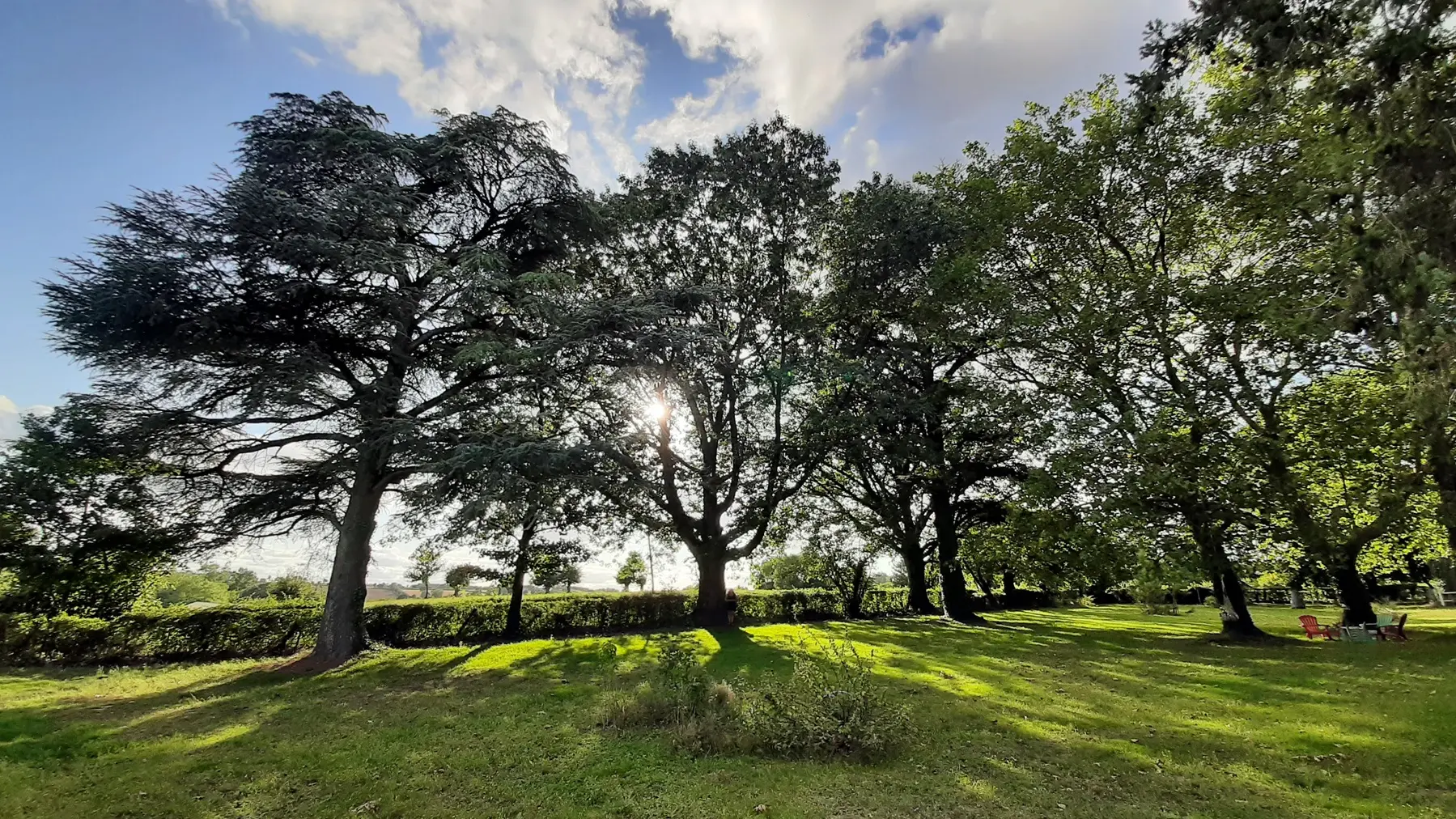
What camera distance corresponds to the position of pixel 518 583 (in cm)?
2019

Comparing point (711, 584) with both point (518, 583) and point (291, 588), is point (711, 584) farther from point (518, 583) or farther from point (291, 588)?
point (291, 588)

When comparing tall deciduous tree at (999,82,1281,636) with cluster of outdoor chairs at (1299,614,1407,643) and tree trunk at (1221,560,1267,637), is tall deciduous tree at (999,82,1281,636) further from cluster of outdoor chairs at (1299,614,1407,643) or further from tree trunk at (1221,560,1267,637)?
cluster of outdoor chairs at (1299,614,1407,643)

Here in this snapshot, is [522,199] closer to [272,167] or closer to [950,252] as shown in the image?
[272,167]

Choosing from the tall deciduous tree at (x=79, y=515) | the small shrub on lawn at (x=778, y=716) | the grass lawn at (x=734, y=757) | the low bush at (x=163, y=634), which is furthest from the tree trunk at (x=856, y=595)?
the tall deciduous tree at (x=79, y=515)

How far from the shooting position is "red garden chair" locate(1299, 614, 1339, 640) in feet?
53.1

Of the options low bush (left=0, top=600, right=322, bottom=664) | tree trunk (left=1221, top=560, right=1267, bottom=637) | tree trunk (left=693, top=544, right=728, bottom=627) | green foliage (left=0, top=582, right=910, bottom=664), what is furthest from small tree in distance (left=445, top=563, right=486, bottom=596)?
tree trunk (left=1221, top=560, right=1267, bottom=637)

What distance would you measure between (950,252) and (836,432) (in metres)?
7.05

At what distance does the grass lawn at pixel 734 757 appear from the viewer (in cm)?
548

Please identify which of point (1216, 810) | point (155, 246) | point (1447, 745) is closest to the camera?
point (1216, 810)

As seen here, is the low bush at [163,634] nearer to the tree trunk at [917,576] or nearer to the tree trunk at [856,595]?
the tree trunk at [856,595]

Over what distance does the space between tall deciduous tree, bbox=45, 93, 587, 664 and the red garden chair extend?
22.8 metres

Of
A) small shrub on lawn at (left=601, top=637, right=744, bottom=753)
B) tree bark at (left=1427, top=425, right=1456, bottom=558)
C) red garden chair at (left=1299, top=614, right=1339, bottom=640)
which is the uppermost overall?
tree bark at (left=1427, top=425, right=1456, bottom=558)

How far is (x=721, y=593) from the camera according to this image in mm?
21141

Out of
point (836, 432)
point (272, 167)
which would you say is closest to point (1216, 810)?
point (836, 432)
